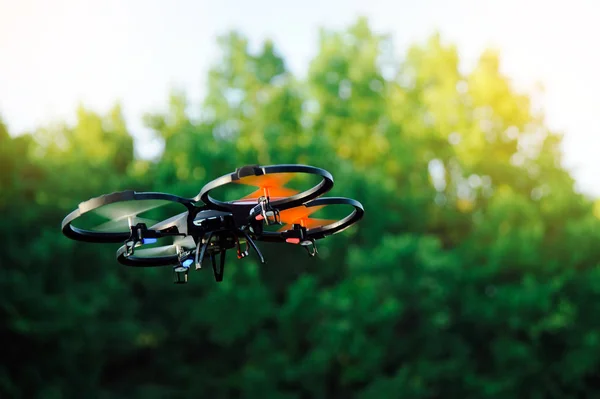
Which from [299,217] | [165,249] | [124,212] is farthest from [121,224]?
[299,217]

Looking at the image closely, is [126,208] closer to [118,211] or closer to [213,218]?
[118,211]

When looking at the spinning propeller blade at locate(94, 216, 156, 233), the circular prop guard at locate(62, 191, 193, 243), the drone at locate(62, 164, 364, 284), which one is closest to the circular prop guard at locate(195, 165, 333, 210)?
the drone at locate(62, 164, 364, 284)

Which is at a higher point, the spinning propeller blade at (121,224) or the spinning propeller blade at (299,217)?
the spinning propeller blade at (121,224)

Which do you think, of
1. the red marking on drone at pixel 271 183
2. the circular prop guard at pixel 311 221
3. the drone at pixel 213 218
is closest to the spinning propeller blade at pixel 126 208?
the drone at pixel 213 218

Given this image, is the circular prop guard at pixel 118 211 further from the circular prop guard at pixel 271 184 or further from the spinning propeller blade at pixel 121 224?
the circular prop guard at pixel 271 184

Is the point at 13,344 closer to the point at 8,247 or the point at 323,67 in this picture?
the point at 8,247

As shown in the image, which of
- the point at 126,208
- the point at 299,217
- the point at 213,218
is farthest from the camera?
the point at 299,217

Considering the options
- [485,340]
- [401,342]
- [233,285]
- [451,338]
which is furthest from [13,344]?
[485,340]

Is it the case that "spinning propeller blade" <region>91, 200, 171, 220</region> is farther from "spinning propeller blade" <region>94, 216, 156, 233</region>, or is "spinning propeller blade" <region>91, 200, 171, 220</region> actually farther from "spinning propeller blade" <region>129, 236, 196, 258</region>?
"spinning propeller blade" <region>129, 236, 196, 258</region>

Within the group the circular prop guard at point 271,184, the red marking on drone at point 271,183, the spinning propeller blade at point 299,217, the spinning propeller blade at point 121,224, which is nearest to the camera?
the circular prop guard at point 271,184
